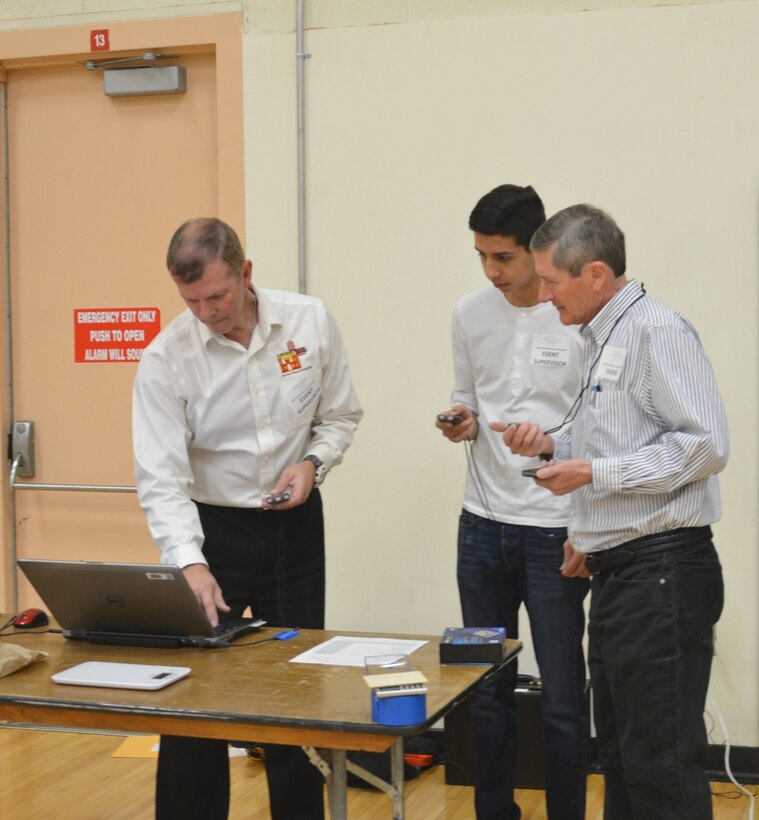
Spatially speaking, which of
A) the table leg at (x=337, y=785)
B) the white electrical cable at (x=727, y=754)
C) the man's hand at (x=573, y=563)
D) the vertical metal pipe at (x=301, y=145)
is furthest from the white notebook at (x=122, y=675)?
the white electrical cable at (x=727, y=754)

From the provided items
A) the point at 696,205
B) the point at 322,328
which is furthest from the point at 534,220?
the point at 696,205

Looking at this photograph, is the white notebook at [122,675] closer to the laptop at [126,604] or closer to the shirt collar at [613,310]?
the laptop at [126,604]

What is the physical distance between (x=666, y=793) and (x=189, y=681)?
961 millimetres

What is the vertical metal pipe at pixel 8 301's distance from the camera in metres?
4.40

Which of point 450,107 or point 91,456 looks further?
point 91,456

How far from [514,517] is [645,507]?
2.00 ft

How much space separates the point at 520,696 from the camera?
356 centimetres

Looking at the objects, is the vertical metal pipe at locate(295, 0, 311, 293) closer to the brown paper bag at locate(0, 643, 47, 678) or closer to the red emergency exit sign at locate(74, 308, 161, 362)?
the red emergency exit sign at locate(74, 308, 161, 362)

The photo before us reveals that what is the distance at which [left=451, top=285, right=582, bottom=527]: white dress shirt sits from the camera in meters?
2.78

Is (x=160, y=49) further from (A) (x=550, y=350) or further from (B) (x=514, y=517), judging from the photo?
(B) (x=514, y=517)

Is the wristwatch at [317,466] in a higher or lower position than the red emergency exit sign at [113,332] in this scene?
lower

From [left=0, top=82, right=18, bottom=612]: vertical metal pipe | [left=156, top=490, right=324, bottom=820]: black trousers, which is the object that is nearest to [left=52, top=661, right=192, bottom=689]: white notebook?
[left=156, top=490, right=324, bottom=820]: black trousers

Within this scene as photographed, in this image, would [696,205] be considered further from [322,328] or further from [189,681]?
[189,681]

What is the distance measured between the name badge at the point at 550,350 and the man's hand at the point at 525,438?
11.4 inches
